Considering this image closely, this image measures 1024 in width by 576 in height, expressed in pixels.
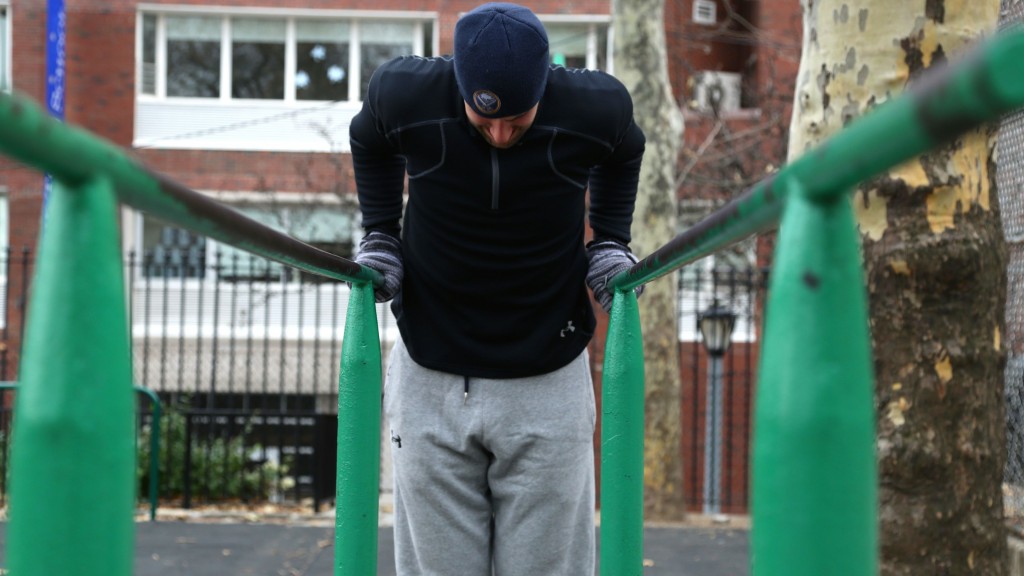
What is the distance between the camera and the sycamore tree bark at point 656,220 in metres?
8.34

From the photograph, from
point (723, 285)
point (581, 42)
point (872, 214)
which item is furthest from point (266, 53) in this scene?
point (872, 214)

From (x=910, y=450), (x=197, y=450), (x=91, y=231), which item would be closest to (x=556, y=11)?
(x=197, y=450)

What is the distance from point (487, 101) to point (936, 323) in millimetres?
1559

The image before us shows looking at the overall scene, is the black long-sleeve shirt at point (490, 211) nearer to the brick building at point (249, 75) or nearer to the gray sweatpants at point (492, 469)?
the gray sweatpants at point (492, 469)

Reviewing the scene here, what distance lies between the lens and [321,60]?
46.8ft

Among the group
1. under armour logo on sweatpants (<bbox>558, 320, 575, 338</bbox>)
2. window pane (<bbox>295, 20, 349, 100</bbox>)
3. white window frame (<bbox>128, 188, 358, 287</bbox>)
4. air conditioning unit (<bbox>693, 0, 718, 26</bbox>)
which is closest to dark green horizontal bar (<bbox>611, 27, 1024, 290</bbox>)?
under armour logo on sweatpants (<bbox>558, 320, 575, 338</bbox>)

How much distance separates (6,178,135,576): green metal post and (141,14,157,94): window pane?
14321 mm

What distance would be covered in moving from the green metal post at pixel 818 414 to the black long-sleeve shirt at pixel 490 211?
135cm

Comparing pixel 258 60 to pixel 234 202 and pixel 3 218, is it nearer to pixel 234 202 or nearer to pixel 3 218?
pixel 234 202

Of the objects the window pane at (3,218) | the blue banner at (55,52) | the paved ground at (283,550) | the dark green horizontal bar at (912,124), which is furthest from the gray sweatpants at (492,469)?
the window pane at (3,218)

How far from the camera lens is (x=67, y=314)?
0.82 m

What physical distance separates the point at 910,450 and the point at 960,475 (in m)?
0.15

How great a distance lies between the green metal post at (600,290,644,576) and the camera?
2135 millimetres

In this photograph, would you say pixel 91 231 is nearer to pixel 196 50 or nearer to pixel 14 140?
pixel 14 140
